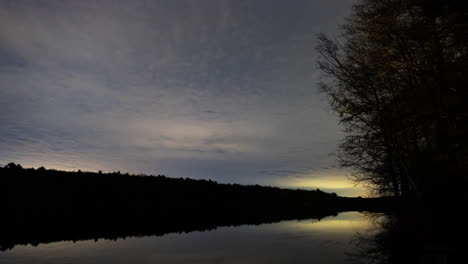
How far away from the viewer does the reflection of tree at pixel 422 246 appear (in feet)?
21.7

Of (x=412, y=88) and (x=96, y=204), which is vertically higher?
(x=412, y=88)

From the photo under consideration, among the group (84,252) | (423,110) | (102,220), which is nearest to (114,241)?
(84,252)

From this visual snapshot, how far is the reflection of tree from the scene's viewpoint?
661 cm

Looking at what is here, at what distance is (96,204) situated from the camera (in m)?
17.3

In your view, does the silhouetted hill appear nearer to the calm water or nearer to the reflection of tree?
the calm water

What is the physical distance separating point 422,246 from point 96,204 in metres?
14.7

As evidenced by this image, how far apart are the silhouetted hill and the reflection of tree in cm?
769

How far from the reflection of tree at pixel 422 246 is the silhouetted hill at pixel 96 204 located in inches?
303

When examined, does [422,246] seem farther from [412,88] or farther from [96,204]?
[96,204]

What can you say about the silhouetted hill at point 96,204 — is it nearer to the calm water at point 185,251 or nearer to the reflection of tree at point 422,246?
the calm water at point 185,251

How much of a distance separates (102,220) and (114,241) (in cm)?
684

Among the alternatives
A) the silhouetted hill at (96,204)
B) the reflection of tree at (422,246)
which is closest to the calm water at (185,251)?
the reflection of tree at (422,246)

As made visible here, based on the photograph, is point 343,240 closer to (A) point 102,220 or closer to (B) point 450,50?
(B) point 450,50

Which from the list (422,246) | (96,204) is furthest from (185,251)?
(96,204)
